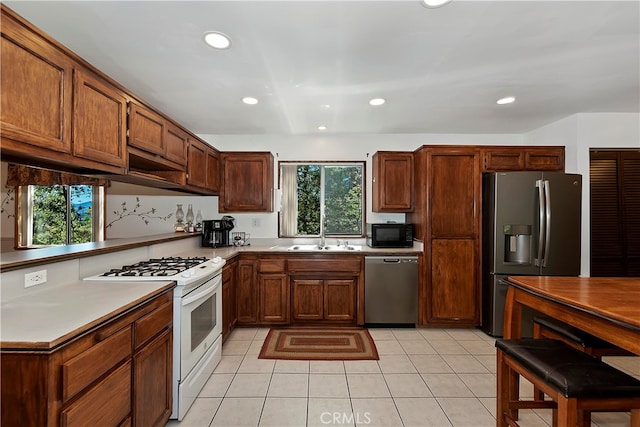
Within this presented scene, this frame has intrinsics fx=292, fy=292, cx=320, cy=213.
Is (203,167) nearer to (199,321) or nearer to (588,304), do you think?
(199,321)

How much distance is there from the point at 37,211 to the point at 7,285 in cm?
303

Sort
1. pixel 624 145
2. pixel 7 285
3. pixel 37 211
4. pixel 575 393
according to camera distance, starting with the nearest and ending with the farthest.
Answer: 1. pixel 575 393
2. pixel 7 285
3. pixel 624 145
4. pixel 37 211

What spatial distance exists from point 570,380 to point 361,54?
2.14 m

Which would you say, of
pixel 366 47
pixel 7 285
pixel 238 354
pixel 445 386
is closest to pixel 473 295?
pixel 445 386

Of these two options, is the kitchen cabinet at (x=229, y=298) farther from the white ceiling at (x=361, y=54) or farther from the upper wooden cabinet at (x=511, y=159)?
the upper wooden cabinet at (x=511, y=159)

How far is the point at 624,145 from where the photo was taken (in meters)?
3.25

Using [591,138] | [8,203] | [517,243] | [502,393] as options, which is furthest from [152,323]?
[591,138]

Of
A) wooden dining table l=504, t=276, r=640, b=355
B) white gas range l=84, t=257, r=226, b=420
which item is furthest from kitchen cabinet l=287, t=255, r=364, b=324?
wooden dining table l=504, t=276, r=640, b=355

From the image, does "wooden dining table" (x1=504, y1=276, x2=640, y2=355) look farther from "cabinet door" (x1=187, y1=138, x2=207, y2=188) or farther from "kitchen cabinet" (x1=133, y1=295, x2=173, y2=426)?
"cabinet door" (x1=187, y1=138, x2=207, y2=188)

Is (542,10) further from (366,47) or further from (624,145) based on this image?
(624,145)

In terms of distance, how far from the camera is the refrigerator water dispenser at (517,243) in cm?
308

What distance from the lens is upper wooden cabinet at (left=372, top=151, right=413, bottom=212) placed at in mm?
3703

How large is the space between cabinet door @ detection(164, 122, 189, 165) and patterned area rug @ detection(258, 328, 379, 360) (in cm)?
198

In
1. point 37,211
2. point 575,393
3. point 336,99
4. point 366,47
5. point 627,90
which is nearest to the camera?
point 575,393
